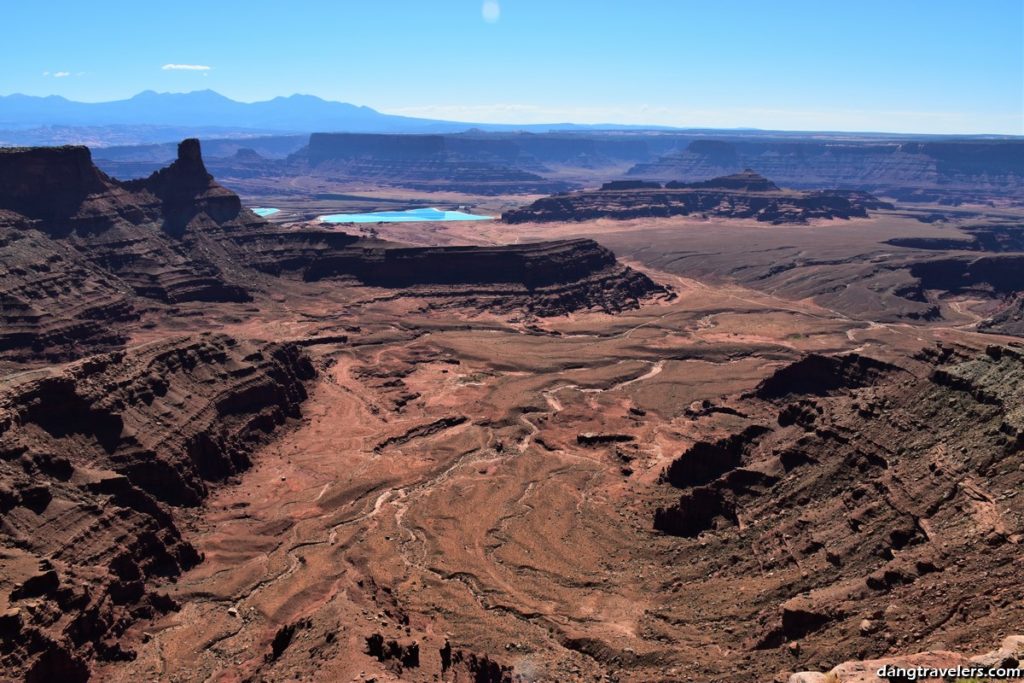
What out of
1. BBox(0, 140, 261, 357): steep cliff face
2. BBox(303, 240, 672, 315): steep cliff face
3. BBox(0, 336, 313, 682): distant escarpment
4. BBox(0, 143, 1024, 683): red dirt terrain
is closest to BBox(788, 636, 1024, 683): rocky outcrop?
BBox(0, 143, 1024, 683): red dirt terrain

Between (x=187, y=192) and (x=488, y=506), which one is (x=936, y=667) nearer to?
(x=488, y=506)

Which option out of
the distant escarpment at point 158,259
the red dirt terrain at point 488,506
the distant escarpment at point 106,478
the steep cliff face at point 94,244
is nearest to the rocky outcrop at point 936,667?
the red dirt terrain at point 488,506

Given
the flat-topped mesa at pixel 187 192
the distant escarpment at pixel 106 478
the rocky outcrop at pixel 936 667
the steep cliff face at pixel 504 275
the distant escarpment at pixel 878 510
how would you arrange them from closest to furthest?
the rocky outcrop at pixel 936 667 → the distant escarpment at pixel 878 510 → the distant escarpment at pixel 106 478 → the steep cliff face at pixel 504 275 → the flat-topped mesa at pixel 187 192

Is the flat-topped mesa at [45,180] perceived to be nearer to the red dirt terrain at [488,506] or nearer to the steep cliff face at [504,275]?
the red dirt terrain at [488,506]

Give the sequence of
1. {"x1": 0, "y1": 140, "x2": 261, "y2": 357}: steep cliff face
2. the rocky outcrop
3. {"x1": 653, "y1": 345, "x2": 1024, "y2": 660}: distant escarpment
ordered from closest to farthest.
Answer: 1. the rocky outcrop
2. {"x1": 653, "y1": 345, "x2": 1024, "y2": 660}: distant escarpment
3. {"x1": 0, "y1": 140, "x2": 261, "y2": 357}: steep cliff face

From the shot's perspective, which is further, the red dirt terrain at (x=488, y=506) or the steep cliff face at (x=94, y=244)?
the steep cliff face at (x=94, y=244)

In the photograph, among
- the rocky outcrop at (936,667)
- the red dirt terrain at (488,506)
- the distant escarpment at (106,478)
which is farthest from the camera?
the distant escarpment at (106,478)

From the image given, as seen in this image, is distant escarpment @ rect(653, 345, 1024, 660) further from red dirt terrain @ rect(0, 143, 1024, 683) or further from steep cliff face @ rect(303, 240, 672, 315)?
steep cliff face @ rect(303, 240, 672, 315)
